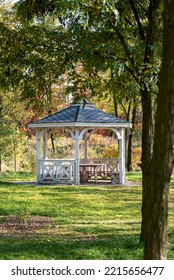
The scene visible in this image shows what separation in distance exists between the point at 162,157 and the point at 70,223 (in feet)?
22.6

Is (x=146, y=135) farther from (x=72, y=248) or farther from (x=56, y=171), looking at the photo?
(x=56, y=171)

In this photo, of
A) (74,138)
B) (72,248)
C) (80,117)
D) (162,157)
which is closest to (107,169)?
(74,138)

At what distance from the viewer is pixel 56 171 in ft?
67.9

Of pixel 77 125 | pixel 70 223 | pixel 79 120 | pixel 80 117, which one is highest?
pixel 80 117

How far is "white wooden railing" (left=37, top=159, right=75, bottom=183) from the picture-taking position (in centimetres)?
2066

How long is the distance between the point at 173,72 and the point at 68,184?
55.2 feet

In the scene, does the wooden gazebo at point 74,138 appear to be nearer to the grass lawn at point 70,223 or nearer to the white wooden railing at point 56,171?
the white wooden railing at point 56,171

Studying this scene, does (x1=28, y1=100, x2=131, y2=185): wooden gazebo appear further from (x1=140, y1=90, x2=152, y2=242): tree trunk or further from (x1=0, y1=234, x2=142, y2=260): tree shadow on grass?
(x1=140, y1=90, x2=152, y2=242): tree trunk

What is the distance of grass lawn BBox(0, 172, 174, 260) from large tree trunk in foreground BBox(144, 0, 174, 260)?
295cm

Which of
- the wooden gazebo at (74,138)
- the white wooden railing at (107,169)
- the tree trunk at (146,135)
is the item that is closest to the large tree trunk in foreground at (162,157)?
the tree trunk at (146,135)

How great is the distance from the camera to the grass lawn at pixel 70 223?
7.31 metres

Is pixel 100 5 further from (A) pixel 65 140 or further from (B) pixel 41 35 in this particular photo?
(A) pixel 65 140

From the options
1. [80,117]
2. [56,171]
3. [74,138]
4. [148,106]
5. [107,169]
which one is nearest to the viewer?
Answer: [148,106]
